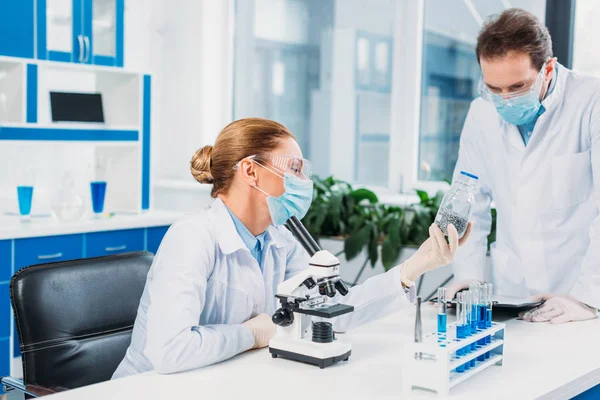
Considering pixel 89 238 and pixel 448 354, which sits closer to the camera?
pixel 448 354

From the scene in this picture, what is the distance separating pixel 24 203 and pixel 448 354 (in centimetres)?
307

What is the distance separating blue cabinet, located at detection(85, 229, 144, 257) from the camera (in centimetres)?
400

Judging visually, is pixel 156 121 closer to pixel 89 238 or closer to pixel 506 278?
pixel 89 238

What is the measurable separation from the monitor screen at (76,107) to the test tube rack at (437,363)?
3114 millimetres

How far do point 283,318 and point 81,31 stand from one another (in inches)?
117

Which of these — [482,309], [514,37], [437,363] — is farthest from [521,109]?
[437,363]

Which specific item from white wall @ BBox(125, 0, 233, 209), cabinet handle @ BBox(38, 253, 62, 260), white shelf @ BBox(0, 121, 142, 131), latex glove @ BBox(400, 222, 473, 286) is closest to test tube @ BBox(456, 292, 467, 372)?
latex glove @ BBox(400, 222, 473, 286)

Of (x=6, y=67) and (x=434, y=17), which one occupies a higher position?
(x=434, y=17)

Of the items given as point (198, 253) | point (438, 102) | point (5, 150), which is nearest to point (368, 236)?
point (438, 102)

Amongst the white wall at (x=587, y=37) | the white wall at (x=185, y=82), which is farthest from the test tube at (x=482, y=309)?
the white wall at (x=185, y=82)

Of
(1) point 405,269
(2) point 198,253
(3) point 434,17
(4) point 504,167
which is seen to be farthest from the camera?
(3) point 434,17

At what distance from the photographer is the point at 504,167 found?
7.79 feet

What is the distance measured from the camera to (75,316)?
190 centimetres

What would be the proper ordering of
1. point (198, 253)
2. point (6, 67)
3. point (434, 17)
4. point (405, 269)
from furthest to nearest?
point (434, 17) < point (6, 67) < point (405, 269) < point (198, 253)
